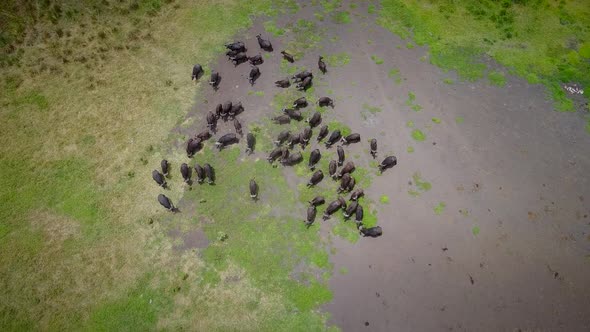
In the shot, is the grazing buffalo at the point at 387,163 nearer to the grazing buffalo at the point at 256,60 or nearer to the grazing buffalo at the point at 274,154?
the grazing buffalo at the point at 274,154

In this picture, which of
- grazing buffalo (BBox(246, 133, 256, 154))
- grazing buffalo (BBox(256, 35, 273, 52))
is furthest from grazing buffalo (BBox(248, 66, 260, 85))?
grazing buffalo (BBox(246, 133, 256, 154))

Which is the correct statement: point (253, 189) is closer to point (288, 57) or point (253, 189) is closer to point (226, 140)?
point (226, 140)

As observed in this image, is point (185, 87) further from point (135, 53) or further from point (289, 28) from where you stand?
point (289, 28)

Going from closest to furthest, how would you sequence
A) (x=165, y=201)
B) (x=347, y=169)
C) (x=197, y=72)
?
(x=165, y=201) < (x=347, y=169) < (x=197, y=72)

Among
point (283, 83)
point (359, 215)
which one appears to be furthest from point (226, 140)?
point (359, 215)

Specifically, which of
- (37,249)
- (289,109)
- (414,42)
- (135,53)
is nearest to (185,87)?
(135,53)

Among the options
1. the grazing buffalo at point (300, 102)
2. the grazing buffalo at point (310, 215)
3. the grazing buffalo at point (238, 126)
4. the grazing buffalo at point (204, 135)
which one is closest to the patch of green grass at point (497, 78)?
the grazing buffalo at point (300, 102)
